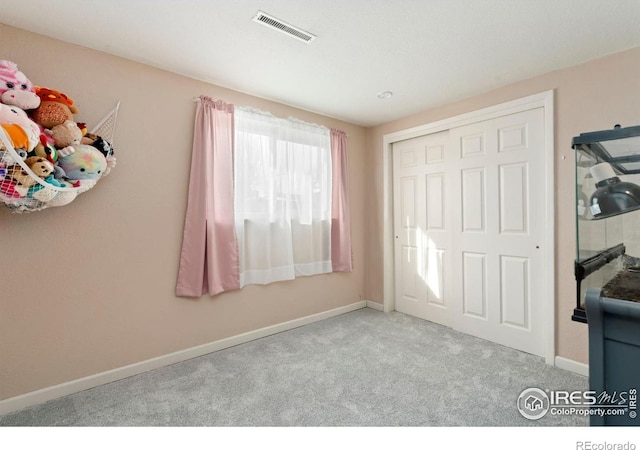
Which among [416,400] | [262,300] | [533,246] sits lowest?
[416,400]

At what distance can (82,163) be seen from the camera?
1.91m

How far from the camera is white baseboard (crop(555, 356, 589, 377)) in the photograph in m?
2.29

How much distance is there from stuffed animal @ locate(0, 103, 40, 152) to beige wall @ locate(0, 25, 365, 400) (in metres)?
0.53

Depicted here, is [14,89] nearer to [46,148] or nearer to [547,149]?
[46,148]

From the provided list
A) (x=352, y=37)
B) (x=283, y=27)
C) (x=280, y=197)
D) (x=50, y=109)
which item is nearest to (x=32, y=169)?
(x=50, y=109)

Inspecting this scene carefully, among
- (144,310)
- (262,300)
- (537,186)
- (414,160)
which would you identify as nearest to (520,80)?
(537,186)

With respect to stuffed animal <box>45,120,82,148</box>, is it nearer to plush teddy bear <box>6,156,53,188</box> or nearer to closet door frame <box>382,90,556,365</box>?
plush teddy bear <box>6,156,53,188</box>

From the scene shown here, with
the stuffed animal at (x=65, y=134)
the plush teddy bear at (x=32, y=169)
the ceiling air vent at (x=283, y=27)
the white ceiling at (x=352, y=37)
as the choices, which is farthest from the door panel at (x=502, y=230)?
the plush teddy bear at (x=32, y=169)

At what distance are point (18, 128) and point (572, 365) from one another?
392 centimetres

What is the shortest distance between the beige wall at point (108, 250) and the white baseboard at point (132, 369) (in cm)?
4

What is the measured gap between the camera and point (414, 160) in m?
3.63

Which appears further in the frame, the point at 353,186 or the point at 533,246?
the point at 353,186

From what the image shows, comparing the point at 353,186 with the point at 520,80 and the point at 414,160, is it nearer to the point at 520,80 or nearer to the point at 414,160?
the point at 414,160

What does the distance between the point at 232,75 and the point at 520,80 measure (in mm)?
2478
